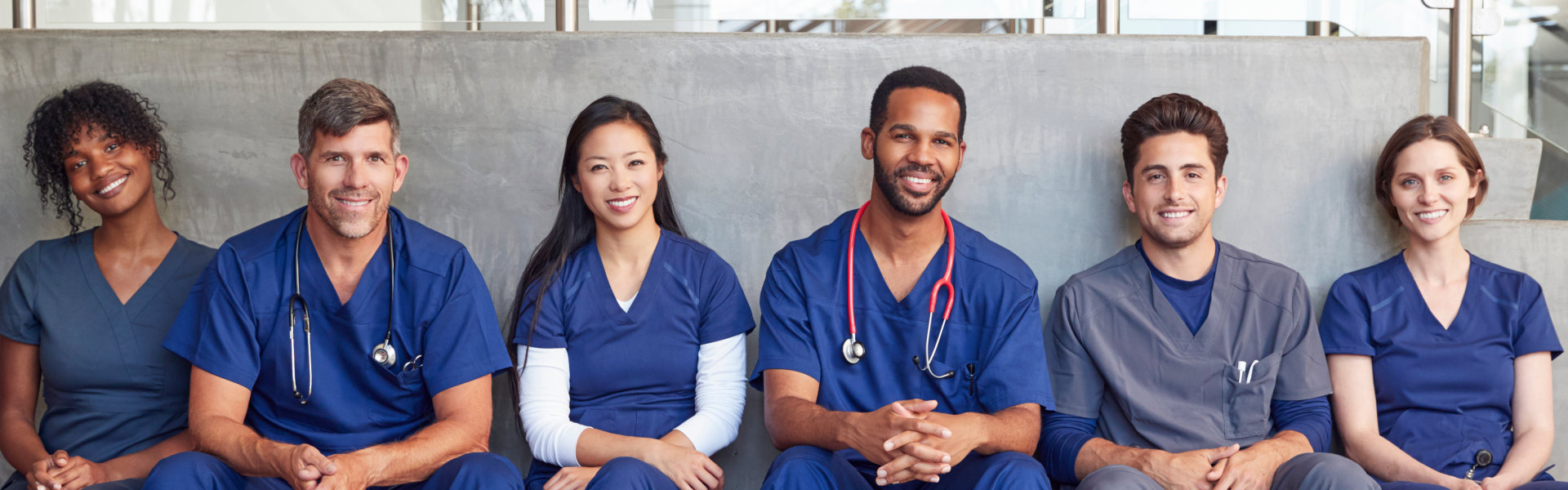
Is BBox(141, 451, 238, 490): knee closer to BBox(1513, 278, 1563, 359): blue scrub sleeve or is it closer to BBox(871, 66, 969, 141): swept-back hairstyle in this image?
BBox(871, 66, 969, 141): swept-back hairstyle

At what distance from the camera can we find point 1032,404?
2.24m

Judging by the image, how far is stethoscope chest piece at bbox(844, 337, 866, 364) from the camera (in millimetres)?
2307

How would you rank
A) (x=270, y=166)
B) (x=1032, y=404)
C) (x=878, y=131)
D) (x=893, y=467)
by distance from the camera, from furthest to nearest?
(x=270, y=166) → (x=878, y=131) → (x=1032, y=404) → (x=893, y=467)

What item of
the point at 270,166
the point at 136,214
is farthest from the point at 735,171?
the point at 136,214

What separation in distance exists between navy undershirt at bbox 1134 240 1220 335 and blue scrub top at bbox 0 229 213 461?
2.30 metres

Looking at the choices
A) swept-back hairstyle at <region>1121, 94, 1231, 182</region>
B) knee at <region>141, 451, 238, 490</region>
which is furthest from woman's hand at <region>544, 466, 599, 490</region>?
swept-back hairstyle at <region>1121, 94, 1231, 182</region>

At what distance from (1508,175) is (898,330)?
6.14 ft

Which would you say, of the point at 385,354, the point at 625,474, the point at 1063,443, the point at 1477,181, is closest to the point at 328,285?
the point at 385,354

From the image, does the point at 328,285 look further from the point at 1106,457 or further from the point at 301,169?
the point at 1106,457

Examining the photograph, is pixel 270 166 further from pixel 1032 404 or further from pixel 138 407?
pixel 1032 404

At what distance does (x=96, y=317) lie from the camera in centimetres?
252

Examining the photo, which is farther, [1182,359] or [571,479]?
[1182,359]

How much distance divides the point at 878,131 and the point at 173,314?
1.71m

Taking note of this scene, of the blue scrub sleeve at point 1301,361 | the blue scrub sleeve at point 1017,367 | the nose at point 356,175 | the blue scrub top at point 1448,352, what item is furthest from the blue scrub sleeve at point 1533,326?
the nose at point 356,175
